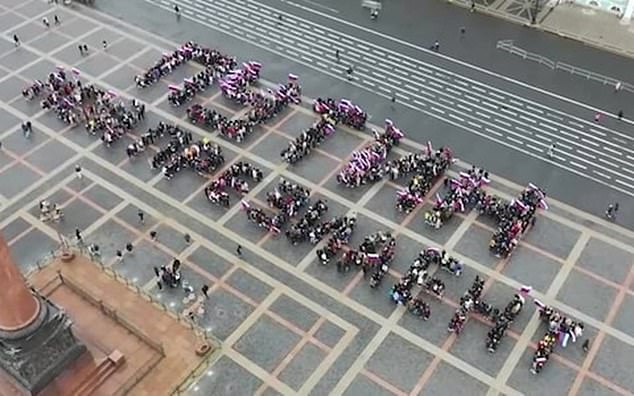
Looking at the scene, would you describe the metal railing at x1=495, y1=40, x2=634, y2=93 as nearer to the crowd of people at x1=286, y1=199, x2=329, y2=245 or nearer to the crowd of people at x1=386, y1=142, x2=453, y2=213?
the crowd of people at x1=386, y1=142, x2=453, y2=213

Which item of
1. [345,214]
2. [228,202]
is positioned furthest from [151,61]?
→ [345,214]

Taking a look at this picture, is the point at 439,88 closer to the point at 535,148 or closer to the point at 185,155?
the point at 535,148

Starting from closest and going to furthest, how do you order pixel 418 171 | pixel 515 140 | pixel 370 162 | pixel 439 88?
pixel 418 171
pixel 370 162
pixel 515 140
pixel 439 88

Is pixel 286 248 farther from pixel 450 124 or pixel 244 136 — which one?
pixel 450 124

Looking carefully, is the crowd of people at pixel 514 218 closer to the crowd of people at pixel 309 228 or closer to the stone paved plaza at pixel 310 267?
the stone paved plaza at pixel 310 267

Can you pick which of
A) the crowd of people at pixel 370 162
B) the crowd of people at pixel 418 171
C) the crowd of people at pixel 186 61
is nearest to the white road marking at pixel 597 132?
the crowd of people at pixel 418 171

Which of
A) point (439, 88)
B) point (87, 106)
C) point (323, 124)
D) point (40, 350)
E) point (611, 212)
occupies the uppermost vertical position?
point (439, 88)

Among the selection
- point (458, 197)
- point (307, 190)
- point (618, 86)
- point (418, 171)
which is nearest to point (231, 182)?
point (307, 190)
